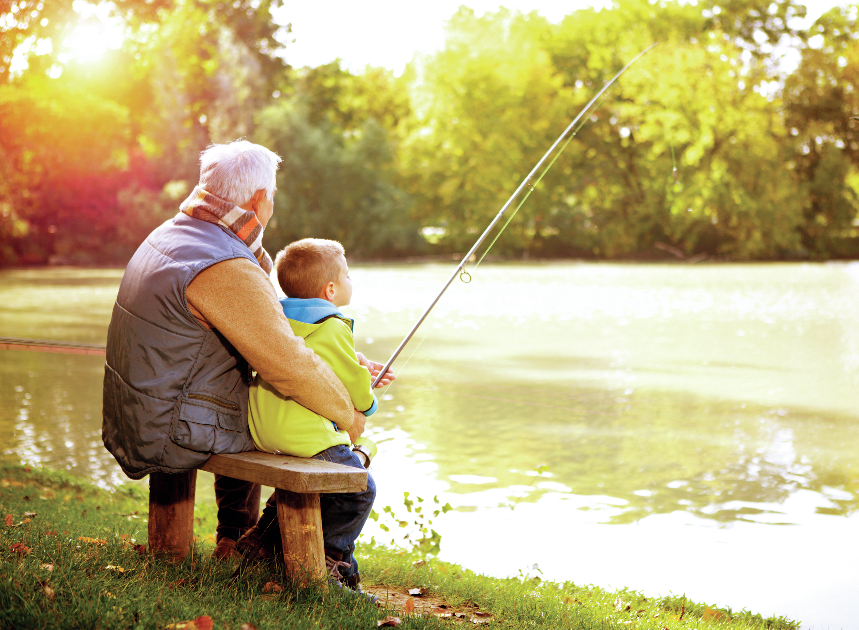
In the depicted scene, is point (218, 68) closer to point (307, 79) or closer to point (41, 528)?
point (307, 79)

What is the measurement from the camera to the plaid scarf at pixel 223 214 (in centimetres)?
269

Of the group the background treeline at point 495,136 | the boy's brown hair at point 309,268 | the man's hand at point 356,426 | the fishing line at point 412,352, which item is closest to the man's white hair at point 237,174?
the boy's brown hair at point 309,268

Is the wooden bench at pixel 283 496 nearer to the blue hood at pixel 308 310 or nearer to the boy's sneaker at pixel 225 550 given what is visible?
the boy's sneaker at pixel 225 550

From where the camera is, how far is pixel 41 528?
3494 mm

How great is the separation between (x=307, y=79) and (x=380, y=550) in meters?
43.7

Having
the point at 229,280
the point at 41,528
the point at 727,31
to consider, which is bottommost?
the point at 41,528

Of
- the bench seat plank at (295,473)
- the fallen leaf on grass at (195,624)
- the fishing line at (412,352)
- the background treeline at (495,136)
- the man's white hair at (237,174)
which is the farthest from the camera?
the background treeline at (495,136)

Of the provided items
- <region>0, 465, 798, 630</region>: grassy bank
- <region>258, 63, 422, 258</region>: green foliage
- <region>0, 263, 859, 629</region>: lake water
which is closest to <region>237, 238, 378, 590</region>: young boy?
<region>0, 465, 798, 630</region>: grassy bank

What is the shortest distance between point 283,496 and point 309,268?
2.39ft

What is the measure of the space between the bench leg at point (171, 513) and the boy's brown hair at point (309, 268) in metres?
0.67

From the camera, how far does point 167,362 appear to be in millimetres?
2580

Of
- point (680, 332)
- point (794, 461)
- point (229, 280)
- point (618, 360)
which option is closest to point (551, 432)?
point (794, 461)

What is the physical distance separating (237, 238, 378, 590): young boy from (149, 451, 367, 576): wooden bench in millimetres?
89

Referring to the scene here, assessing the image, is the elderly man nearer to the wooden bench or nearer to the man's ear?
the man's ear
